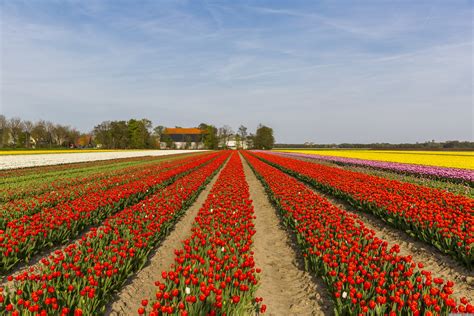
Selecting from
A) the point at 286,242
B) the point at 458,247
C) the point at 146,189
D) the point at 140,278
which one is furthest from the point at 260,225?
the point at 146,189

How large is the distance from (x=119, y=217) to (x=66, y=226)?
4.41 ft

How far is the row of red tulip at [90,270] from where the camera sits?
147 inches

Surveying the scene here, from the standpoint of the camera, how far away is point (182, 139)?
16950 centimetres

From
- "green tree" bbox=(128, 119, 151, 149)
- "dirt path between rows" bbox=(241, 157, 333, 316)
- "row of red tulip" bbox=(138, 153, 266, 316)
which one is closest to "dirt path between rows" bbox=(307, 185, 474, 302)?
"dirt path between rows" bbox=(241, 157, 333, 316)

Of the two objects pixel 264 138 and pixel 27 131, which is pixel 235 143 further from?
pixel 27 131

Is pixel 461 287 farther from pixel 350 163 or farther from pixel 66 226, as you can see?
pixel 350 163

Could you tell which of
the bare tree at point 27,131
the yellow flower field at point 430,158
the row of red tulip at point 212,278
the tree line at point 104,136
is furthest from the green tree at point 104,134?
the row of red tulip at point 212,278

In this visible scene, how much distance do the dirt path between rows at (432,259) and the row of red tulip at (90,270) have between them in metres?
5.95

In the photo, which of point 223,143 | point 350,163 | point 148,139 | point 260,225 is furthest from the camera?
point 223,143

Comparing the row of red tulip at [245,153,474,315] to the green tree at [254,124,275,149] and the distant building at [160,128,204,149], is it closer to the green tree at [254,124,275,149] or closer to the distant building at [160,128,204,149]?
the green tree at [254,124,275,149]

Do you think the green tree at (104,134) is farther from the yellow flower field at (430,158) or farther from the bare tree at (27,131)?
the yellow flower field at (430,158)

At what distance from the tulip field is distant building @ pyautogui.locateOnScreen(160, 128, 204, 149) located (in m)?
132

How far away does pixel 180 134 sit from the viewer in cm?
17475

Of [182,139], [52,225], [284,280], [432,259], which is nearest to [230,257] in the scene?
[284,280]
